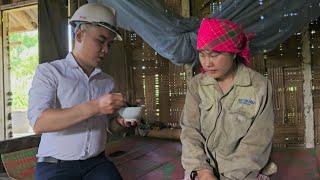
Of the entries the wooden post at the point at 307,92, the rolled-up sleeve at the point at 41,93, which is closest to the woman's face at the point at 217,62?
the rolled-up sleeve at the point at 41,93

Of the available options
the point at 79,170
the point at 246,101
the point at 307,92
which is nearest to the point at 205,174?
the point at 246,101

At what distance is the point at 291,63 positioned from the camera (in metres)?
3.24

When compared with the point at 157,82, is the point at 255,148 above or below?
→ below

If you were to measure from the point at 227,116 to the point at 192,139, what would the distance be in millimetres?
185

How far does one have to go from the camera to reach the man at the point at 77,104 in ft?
4.89

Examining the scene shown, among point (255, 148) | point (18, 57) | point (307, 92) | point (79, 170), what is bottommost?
point (79, 170)

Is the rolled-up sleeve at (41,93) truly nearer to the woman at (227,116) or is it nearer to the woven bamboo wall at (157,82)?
the woman at (227,116)

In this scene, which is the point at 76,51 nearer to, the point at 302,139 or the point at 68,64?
the point at 68,64

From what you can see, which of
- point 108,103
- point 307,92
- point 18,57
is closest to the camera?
point 108,103

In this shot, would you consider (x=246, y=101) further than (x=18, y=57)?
No

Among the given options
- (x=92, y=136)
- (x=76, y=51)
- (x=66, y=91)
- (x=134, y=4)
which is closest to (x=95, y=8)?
(x=76, y=51)

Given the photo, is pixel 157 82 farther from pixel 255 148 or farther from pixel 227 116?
pixel 255 148

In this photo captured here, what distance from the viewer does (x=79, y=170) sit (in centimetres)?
164

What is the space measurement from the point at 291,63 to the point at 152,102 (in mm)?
1461
